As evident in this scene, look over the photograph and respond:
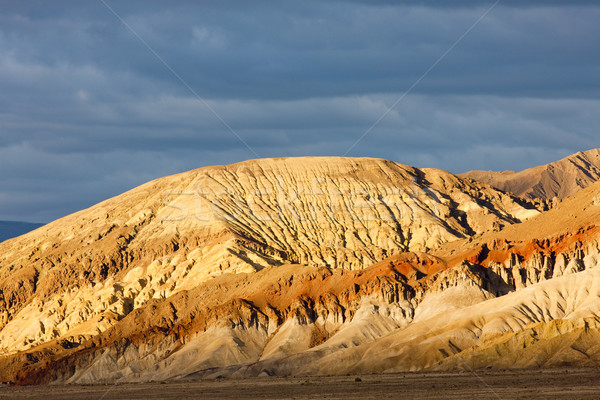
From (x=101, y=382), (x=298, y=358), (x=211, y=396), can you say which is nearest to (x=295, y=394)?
(x=211, y=396)

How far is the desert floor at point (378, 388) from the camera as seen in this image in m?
87.9

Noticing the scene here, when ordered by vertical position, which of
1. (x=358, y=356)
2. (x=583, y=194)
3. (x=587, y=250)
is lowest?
(x=358, y=356)

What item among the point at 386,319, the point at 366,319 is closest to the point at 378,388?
the point at 386,319

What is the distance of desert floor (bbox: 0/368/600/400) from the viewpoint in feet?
289

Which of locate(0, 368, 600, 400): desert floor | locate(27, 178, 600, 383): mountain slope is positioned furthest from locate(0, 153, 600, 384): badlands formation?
locate(0, 368, 600, 400): desert floor

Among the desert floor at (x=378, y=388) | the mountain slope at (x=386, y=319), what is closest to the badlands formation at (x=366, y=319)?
the mountain slope at (x=386, y=319)

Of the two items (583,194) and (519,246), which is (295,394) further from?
(583,194)

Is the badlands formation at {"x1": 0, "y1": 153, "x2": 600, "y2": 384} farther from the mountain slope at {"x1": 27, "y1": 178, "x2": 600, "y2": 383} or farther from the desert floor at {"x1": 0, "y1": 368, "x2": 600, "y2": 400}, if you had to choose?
the desert floor at {"x1": 0, "y1": 368, "x2": 600, "y2": 400}

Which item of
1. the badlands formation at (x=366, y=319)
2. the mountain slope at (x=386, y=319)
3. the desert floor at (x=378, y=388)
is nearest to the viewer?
the desert floor at (x=378, y=388)

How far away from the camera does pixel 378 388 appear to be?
101 metres

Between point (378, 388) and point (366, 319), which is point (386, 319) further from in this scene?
point (378, 388)

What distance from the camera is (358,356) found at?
135m

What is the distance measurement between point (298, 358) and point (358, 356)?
32.3 ft

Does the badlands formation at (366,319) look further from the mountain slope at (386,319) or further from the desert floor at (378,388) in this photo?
the desert floor at (378,388)
